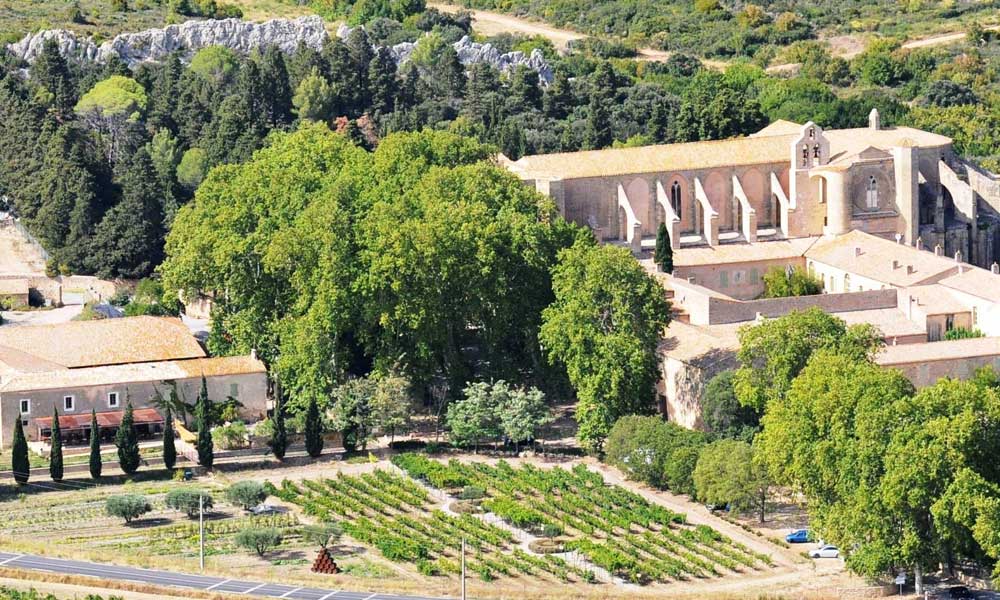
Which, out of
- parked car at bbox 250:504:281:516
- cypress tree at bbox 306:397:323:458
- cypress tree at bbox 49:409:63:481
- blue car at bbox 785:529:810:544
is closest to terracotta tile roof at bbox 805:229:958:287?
blue car at bbox 785:529:810:544

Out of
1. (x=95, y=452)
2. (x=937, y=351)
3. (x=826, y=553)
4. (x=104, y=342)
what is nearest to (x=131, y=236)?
(x=104, y=342)

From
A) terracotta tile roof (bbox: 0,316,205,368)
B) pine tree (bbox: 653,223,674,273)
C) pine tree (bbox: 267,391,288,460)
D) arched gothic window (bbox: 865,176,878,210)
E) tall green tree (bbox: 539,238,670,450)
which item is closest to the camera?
tall green tree (bbox: 539,238,670,450)

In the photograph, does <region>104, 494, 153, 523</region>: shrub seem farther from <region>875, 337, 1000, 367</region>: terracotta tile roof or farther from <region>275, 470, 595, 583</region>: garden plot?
<region>875, 337, 1000, 367</region>: terracotta tile roof

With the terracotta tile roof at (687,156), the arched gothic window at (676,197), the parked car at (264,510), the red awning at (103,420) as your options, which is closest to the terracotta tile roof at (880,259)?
the terracotta tile roof at (687,156)

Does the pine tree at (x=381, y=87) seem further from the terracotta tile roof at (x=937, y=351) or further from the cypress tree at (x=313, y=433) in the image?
the terracotta tile roof at (x=937, y=351)

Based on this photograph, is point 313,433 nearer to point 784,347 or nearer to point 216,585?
point 216,585
